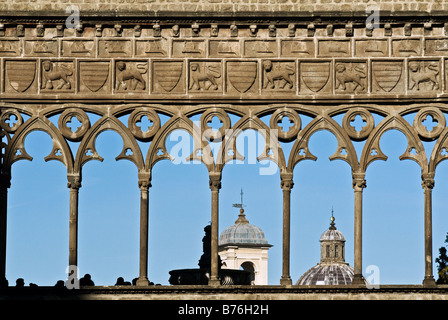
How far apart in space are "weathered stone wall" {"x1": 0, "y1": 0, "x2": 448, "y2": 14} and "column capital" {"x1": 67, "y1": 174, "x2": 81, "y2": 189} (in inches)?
113

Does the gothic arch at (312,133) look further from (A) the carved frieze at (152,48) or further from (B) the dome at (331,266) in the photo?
(B) the dome at (331,266)

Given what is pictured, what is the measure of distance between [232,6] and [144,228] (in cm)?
418

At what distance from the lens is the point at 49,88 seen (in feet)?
90.8

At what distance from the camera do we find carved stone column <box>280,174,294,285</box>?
26812mm

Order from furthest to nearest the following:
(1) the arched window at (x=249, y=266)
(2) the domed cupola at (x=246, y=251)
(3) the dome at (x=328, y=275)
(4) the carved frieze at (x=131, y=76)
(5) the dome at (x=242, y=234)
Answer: (3) the dome at (x=328, y=275) → (5) the dome at (x=242, y=234) → (2) the domed cupola at (x=246, y=251) → (1) the arched window at (x=249, y=266) → (4) the carved frieze at (x=131, y=76)

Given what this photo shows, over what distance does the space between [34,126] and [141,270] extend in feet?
10.4

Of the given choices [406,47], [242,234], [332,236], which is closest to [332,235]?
[332,236]

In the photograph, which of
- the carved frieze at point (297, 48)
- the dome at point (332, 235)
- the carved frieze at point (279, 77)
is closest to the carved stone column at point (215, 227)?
the carved frieze at point (279, 77)

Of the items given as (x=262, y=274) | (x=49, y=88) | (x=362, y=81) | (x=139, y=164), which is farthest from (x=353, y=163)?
(x=262, y=274)

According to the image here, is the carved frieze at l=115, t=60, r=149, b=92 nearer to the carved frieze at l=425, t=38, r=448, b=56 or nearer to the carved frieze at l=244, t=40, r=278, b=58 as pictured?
the carved frieze at l=244, t=40, r=278, b=58

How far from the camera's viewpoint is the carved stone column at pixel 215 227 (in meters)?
26.8

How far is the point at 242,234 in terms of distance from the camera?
64.9 m
